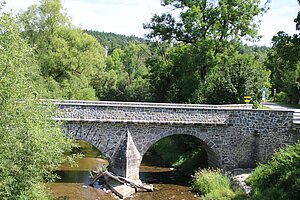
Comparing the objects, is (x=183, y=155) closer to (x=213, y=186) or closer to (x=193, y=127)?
(x=193, y=127)

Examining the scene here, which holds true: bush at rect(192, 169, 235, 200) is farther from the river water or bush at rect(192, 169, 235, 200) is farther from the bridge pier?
the bridge pier

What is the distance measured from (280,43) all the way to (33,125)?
13.2 meters

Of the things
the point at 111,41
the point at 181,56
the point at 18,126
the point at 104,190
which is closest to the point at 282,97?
the point at 181,56

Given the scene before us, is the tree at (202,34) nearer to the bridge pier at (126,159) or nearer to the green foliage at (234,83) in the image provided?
the green foliage at (234,83)

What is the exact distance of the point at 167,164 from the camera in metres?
22.0

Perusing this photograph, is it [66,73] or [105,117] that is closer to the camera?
[105,117]

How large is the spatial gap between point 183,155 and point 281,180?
9.79 m

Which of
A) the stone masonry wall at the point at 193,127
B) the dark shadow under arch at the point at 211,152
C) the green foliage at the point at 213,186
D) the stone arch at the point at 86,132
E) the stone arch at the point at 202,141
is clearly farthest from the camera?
the dark shadow under arch at the point at 211,152

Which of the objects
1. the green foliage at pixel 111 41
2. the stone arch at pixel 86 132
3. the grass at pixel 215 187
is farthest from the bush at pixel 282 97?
the green foliage at pixel 111 41

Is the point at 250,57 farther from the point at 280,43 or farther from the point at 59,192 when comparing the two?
the point at 59,192

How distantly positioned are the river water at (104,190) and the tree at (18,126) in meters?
4.43

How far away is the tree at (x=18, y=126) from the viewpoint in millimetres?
9422

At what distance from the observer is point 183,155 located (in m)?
21.9

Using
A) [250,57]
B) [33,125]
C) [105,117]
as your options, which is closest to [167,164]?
[105,117]
